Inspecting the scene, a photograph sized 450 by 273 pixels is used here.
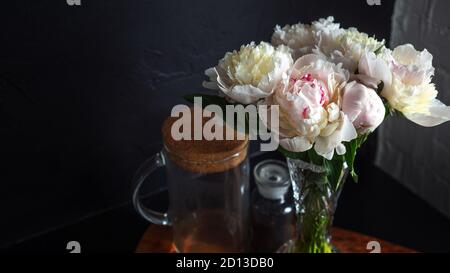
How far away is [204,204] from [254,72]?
40 cm

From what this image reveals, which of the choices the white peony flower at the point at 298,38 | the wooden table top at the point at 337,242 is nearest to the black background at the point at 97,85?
the wooden table top at the point at 337,242

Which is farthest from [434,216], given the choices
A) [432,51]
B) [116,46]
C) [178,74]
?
[116,46]

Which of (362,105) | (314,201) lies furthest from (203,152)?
(362,105)

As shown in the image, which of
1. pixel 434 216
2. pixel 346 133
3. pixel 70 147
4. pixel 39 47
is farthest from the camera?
pixel 434 216

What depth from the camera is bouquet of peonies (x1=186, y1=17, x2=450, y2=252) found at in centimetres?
47

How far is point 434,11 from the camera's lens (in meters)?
0.89

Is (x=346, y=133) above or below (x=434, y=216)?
above

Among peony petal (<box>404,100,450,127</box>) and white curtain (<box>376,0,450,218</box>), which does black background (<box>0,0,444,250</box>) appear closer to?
white curtain (<box>376,0,450,218</box>)

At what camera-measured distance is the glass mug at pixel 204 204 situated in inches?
29.3

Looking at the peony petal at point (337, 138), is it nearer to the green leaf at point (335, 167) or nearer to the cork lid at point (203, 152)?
the green leaf at point (335, 167)

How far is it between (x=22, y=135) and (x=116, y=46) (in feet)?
0.66

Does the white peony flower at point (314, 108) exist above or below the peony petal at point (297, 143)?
above

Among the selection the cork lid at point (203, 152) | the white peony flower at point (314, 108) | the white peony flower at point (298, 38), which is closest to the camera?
the white peony flower at point (314, 108)

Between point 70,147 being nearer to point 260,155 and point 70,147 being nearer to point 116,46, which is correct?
point 116,46
